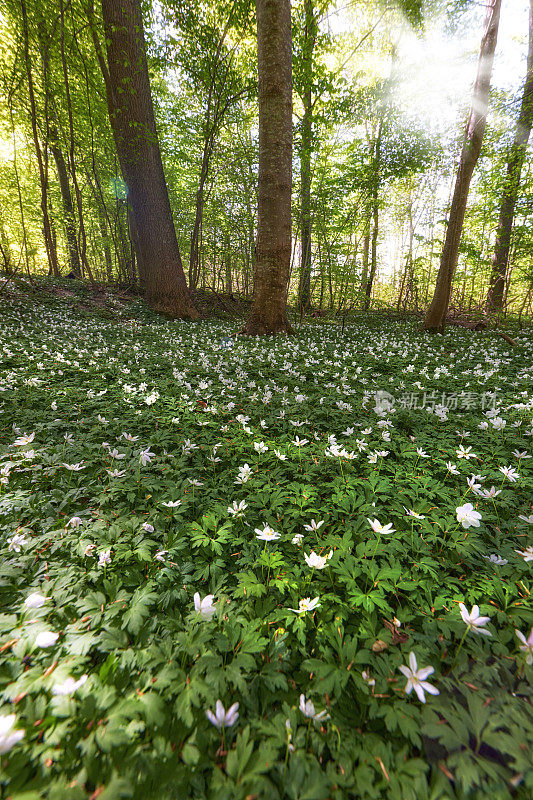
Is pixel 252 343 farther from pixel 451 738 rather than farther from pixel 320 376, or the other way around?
pixel 451 738

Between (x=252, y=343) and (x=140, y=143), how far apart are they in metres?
9.10

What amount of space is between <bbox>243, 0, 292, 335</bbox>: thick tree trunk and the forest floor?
19.3ft

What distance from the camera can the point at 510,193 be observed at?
1181 cm

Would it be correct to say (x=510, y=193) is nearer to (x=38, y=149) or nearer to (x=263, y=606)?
(x=263, y=606)

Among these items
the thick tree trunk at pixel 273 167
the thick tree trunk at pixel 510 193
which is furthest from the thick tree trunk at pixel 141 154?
the thick tree trunk at pixel 510 193

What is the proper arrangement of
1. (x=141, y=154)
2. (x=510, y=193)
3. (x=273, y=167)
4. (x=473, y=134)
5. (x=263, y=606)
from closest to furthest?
(x=263, y=606) → (x=273, y=167) → (x=473, y=134) → (x=141, y=154) → (x=510, y=193)

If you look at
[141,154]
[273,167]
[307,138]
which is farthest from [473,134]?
[141,154]

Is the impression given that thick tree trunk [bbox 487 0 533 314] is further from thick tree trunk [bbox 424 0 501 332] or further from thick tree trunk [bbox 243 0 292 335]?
thick tree trunk [bbox 243 0 292 335]

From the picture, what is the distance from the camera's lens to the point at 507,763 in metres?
1.14

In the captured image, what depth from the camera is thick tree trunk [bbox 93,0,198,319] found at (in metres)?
10.1

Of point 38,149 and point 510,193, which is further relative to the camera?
point 510,193

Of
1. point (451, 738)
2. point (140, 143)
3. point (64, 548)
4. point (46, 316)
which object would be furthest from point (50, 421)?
point (140, 143)

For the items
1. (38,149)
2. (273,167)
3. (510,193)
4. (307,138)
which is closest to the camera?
(273,167)

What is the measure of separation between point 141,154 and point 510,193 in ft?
46.0
